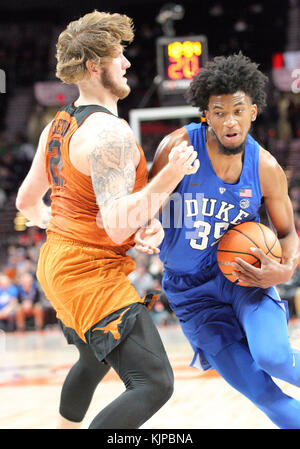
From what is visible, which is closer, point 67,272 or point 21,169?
point 67,272

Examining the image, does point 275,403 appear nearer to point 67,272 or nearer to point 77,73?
point 67,272

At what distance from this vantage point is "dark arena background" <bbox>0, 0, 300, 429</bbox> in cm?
496

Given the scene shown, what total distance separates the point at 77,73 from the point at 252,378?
168 centimetres

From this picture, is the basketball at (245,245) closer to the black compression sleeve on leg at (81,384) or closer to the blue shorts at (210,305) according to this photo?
the blue shorts at (210,305)

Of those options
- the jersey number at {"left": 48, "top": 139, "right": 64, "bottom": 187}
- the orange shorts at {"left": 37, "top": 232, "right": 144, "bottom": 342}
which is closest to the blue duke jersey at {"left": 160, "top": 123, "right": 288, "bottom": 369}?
the orange shorts at {"left": 37, "top": 232, "right": 144, "bottom": 342}

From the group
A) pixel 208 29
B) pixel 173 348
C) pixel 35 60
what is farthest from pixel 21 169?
pixel 173 348

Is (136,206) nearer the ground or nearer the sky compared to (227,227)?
nearer the sky

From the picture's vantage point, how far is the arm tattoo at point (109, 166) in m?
2.42

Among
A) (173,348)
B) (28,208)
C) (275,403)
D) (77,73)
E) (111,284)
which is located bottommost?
(173,348)

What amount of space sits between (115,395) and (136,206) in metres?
3.38

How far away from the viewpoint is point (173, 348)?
8.02 m

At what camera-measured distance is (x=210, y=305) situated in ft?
10.4

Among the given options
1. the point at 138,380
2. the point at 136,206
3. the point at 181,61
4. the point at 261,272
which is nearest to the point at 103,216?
the point at 136,206

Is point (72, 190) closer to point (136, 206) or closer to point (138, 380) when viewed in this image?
point (136, 206)
